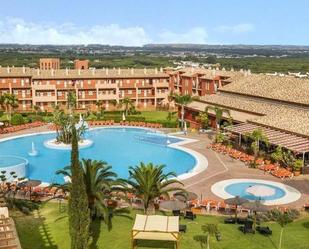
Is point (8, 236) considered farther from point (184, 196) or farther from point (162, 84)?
point (162, 84)

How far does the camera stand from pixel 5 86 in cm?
7806

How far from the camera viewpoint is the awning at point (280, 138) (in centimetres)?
4132

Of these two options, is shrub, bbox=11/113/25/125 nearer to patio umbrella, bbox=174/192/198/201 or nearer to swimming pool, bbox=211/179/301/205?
swimming pool, bbox=211/179/301/205

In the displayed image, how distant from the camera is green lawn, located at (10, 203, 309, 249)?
78.4 feet

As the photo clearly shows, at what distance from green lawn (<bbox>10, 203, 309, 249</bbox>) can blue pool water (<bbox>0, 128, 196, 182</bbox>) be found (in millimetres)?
13110

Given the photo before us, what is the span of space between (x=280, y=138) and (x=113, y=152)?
59.7 feet

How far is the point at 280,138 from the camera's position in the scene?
4441 centimetres

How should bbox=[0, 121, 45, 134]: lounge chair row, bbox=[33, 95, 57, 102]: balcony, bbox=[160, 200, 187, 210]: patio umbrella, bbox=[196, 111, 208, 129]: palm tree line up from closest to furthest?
bbox=[160, 200, 187, 210]: patio umbrella < bbox=[196, 111, 208, 129]: palm tree < bbox=[0, 121, 45, 134]: lounge chair row < bbox=[33, 95, 57, 102]: balcony

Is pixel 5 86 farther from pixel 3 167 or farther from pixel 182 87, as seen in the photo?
pixel 3 167

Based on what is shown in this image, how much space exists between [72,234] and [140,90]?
6542 centimetres

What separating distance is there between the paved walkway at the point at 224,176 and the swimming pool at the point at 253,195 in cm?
54

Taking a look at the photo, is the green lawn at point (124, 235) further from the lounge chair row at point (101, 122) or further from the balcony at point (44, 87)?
the balcony at point (44, 87)

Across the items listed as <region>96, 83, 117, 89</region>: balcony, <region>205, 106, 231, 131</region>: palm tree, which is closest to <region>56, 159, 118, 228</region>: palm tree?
<region>205, 106, 231, 131</region>: palm tree

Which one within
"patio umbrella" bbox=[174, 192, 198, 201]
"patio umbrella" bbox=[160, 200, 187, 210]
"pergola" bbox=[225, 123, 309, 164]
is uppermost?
"pergola" bbox=[225, 123, 309, 164]
